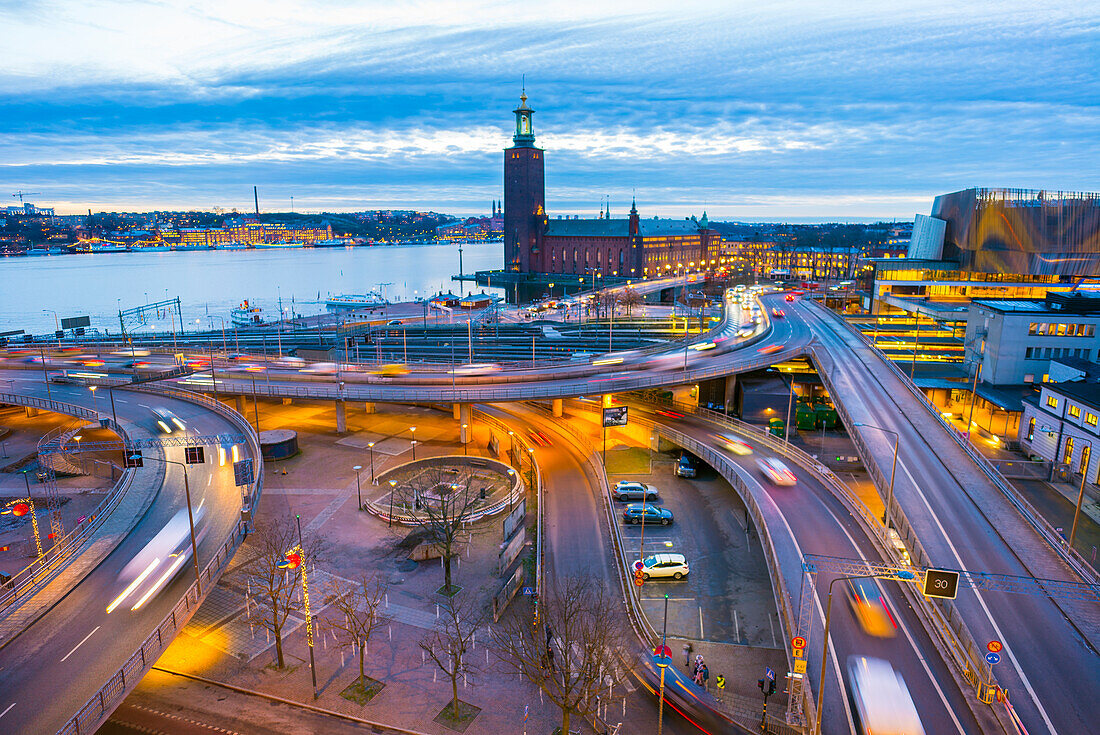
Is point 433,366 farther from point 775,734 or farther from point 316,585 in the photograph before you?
point 775,734

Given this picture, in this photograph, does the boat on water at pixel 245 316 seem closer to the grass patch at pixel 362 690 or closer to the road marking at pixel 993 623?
the grass patch at pixel 362 690

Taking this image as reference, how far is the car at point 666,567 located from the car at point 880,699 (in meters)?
13.3

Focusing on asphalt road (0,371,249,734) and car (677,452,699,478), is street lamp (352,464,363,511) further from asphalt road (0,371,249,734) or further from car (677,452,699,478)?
car (677,452,699,478)

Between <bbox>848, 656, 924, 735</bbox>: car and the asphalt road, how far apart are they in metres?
24.2

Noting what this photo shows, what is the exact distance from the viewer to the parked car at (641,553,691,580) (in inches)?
1384

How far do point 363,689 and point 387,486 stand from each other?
23079mm

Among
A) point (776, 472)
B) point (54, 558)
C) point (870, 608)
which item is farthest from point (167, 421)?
point (870, 608)

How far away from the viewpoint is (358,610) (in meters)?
31.0

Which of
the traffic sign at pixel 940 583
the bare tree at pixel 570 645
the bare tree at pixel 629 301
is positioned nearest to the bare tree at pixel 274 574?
the bare tree at pixel 570 645

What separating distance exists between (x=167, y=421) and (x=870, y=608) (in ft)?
168

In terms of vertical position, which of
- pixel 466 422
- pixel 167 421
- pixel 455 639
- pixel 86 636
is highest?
pixel 86 636

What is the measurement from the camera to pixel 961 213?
114m

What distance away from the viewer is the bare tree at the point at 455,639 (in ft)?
80.2

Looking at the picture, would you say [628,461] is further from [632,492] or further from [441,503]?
[441,503]
